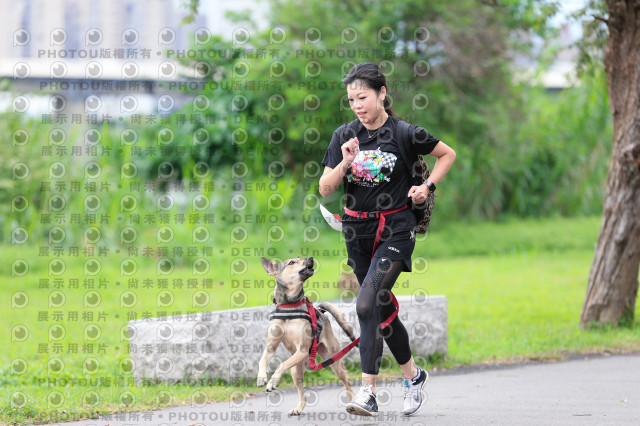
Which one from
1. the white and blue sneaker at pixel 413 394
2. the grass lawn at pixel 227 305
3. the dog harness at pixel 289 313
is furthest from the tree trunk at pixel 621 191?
the dog harness at pixel 289 313

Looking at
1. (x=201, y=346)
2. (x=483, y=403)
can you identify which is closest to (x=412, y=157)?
(x=483, y=403)

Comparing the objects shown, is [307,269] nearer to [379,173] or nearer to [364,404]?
[379,173]

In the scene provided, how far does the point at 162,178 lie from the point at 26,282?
4.36m

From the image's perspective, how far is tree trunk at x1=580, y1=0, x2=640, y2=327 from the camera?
9.04 metres

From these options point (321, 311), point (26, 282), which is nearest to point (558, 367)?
point (321, 311)

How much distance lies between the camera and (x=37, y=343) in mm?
9367

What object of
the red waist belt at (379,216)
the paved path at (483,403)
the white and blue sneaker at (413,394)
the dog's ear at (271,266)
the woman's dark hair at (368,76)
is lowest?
the paved path at (483,403)

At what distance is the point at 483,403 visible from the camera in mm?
6395

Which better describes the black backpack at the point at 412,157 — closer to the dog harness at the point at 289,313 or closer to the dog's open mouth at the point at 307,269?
the dog's open mouth at the point at 307,269

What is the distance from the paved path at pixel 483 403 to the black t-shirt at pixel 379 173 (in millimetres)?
1325

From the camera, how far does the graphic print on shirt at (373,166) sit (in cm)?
523

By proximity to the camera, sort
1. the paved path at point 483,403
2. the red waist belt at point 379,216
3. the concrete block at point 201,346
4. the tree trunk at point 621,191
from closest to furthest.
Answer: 1. the red waist belt at point 379,216
2. the paved path at point 483,403
3. the concrete block at point 201,346
4. the tree trunk at point 621,191

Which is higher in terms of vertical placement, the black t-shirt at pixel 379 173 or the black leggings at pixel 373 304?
the black t-shirt at pixel 379 173

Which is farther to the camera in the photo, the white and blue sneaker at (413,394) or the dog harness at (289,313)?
the white and blue sneaker at (413,394)
